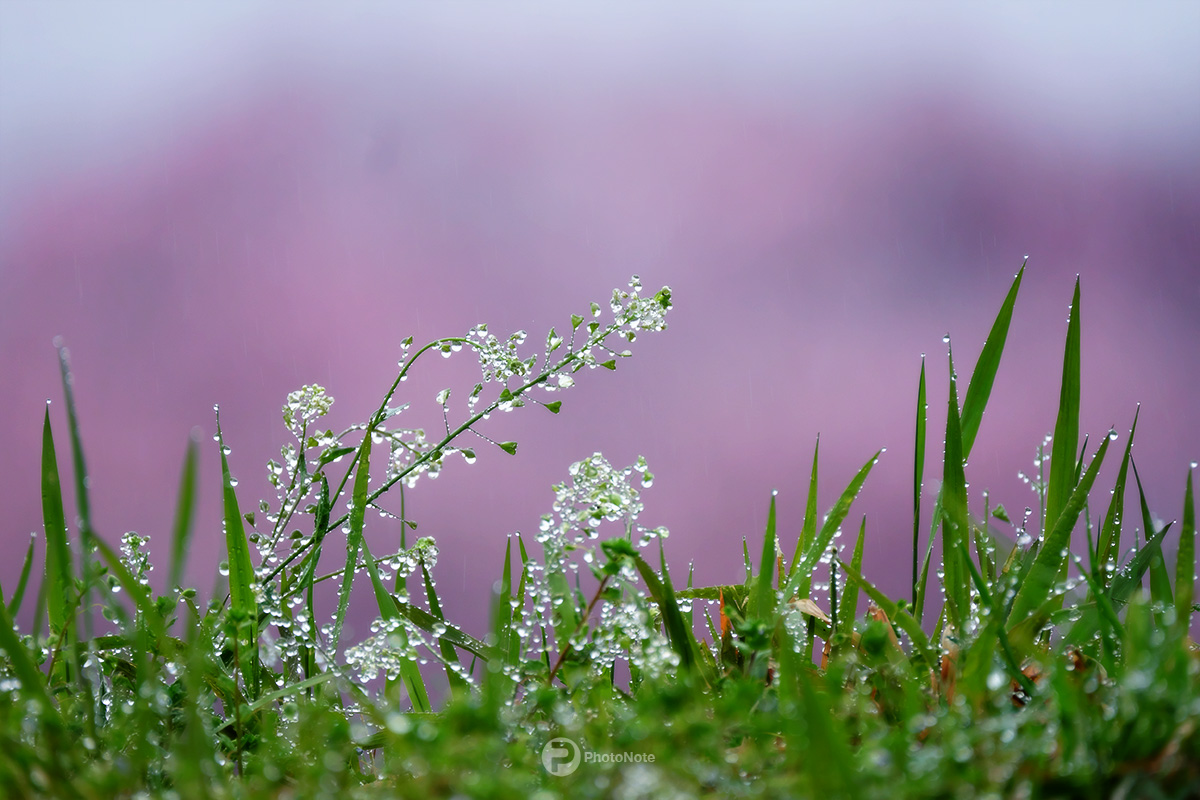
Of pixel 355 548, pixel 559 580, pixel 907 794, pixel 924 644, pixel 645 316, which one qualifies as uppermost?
pixel 645 316

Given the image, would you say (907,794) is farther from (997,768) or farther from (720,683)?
(720,683)

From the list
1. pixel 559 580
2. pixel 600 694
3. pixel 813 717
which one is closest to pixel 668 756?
pixel 813 717

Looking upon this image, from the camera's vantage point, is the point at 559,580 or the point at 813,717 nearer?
the point at 813,717

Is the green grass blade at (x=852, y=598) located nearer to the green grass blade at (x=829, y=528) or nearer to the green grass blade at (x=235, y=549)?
the green grass blade at (x=829, y=528)

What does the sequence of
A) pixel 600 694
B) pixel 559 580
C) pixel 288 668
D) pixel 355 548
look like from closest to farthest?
pixel 600 694 → pixel 559 580 → pixel 355 548 → pixel 288 668

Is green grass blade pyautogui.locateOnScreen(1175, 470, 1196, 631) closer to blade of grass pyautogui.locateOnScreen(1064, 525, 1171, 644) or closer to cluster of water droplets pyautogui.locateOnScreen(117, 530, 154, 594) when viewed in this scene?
blade of grass pyautogui.locateOnScreen(1064, 525, 1171, 644)
